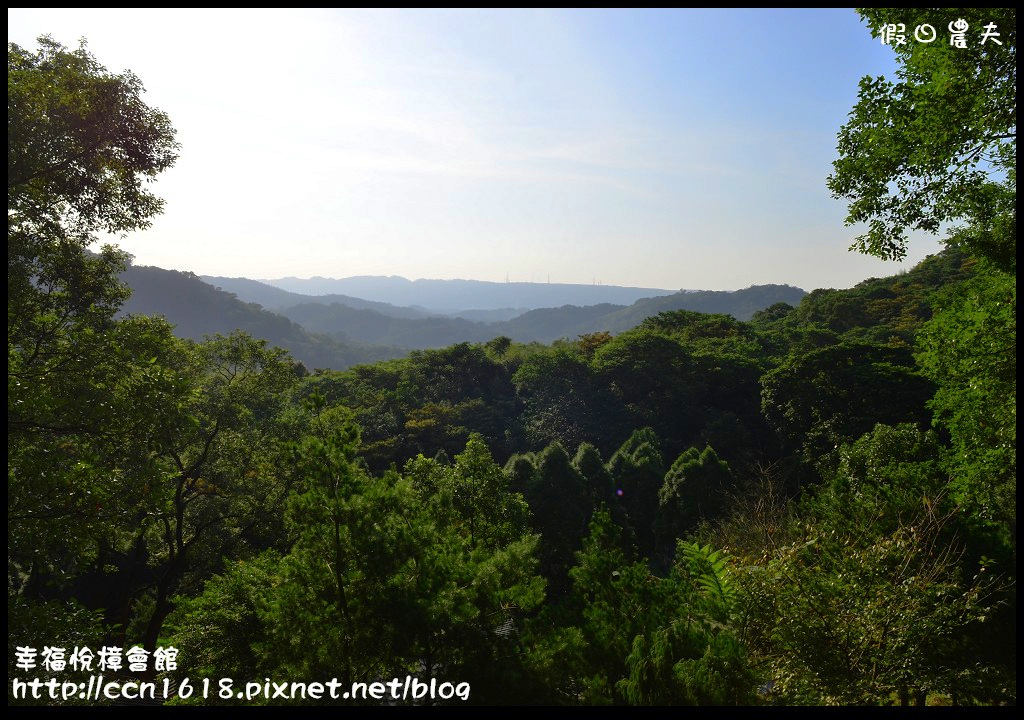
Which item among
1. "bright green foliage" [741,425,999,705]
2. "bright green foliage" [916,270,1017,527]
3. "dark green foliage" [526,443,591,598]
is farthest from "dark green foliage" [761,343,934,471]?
"bright green foliage" [741,425,999,705]

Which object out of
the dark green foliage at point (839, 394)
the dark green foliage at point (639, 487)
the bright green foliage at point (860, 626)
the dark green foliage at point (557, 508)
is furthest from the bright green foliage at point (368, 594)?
the dark green foliage at point (839, 394)

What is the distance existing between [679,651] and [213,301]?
168 meters

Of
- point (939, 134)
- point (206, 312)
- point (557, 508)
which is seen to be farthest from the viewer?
point (206, 312)

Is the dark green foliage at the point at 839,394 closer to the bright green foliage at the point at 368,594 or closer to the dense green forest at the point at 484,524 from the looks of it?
the dense green forest at the point at 484,524

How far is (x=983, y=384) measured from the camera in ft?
19.2

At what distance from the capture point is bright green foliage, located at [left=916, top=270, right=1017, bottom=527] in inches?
224

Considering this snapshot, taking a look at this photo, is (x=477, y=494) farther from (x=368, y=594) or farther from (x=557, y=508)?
(x=557, y=508)

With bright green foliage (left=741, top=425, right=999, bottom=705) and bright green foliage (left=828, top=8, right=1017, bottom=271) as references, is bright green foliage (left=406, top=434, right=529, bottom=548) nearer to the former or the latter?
bright green foliage (left=741, top=425, right=999, bottom=705)

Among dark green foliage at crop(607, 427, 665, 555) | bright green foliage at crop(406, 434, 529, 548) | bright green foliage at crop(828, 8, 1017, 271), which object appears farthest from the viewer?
dark green foliage at crop(607, 427, 665, 555)

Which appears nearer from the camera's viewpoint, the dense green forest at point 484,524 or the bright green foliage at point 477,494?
the dense green forest at point 484,524

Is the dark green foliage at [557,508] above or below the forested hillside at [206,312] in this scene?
below

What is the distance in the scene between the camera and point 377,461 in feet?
95.0

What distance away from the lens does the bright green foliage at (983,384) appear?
5680 mm

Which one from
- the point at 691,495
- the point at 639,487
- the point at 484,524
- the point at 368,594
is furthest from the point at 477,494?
the point at 639,487
